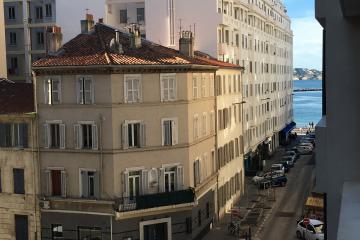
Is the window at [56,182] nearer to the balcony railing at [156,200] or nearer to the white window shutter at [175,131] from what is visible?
the balcony railing at [156,200]

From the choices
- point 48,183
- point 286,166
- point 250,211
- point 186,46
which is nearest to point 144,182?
point 48,183

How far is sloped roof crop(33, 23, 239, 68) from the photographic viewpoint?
35.9m

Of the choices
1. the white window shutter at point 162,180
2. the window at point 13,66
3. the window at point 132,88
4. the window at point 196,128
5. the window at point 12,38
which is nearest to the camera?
the window at point 132,88

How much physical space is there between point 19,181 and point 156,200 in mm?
9912

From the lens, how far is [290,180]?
65.1 metres

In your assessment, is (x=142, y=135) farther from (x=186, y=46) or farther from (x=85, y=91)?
(x=186, y=46)

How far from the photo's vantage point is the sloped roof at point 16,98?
126ft

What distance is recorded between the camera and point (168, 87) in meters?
37.9

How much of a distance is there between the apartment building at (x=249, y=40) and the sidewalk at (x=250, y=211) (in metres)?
7.29

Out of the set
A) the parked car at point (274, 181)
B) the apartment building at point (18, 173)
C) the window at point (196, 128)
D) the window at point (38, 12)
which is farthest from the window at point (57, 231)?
the window at point (38, 12)

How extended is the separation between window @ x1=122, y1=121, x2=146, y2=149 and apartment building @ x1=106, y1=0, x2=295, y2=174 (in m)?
19.2

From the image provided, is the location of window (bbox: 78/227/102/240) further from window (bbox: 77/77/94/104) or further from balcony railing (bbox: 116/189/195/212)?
window (bbox: 77/77/94/104)

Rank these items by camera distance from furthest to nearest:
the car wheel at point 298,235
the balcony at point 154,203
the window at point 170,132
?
1. the car wheel at point 298,235
2. the window at point 170,132
3. the balcony at point 154,203

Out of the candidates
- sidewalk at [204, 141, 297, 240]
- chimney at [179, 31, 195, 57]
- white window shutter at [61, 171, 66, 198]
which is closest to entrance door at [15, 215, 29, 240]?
white window shutter at [61, 171, 66, 198]
